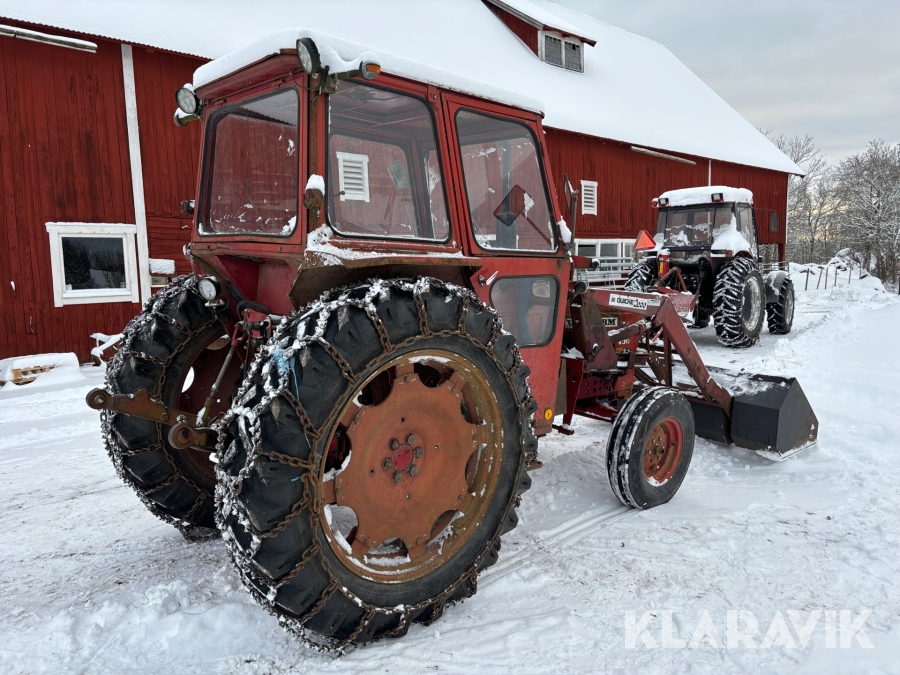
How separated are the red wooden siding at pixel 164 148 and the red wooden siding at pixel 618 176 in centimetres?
806

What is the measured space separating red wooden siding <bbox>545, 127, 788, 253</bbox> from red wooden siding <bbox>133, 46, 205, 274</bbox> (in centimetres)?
806

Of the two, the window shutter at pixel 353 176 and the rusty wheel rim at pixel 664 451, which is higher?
the window shutter at pixel 353 176

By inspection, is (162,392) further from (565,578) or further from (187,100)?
(565,578)

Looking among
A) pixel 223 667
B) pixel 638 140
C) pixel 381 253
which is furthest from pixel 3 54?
pixel 638 140

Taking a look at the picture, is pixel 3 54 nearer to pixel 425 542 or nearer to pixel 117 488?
pixel 117 488

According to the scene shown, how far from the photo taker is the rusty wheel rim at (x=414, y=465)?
232cm

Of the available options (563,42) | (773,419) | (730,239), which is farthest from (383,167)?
(563,42)

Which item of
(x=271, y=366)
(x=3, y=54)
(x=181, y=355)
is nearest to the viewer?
(x=271, y=366)

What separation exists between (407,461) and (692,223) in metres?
9.59

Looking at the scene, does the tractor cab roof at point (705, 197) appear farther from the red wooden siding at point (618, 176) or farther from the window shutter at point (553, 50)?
the window shutter at point (553, 50)

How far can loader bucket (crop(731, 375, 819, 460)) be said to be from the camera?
4.19 m

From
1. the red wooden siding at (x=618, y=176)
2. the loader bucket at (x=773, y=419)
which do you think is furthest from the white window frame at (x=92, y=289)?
the red wooden siding at (x=618, y=176)

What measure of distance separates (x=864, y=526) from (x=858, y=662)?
1.30 meters

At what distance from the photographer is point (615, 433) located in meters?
3.55
